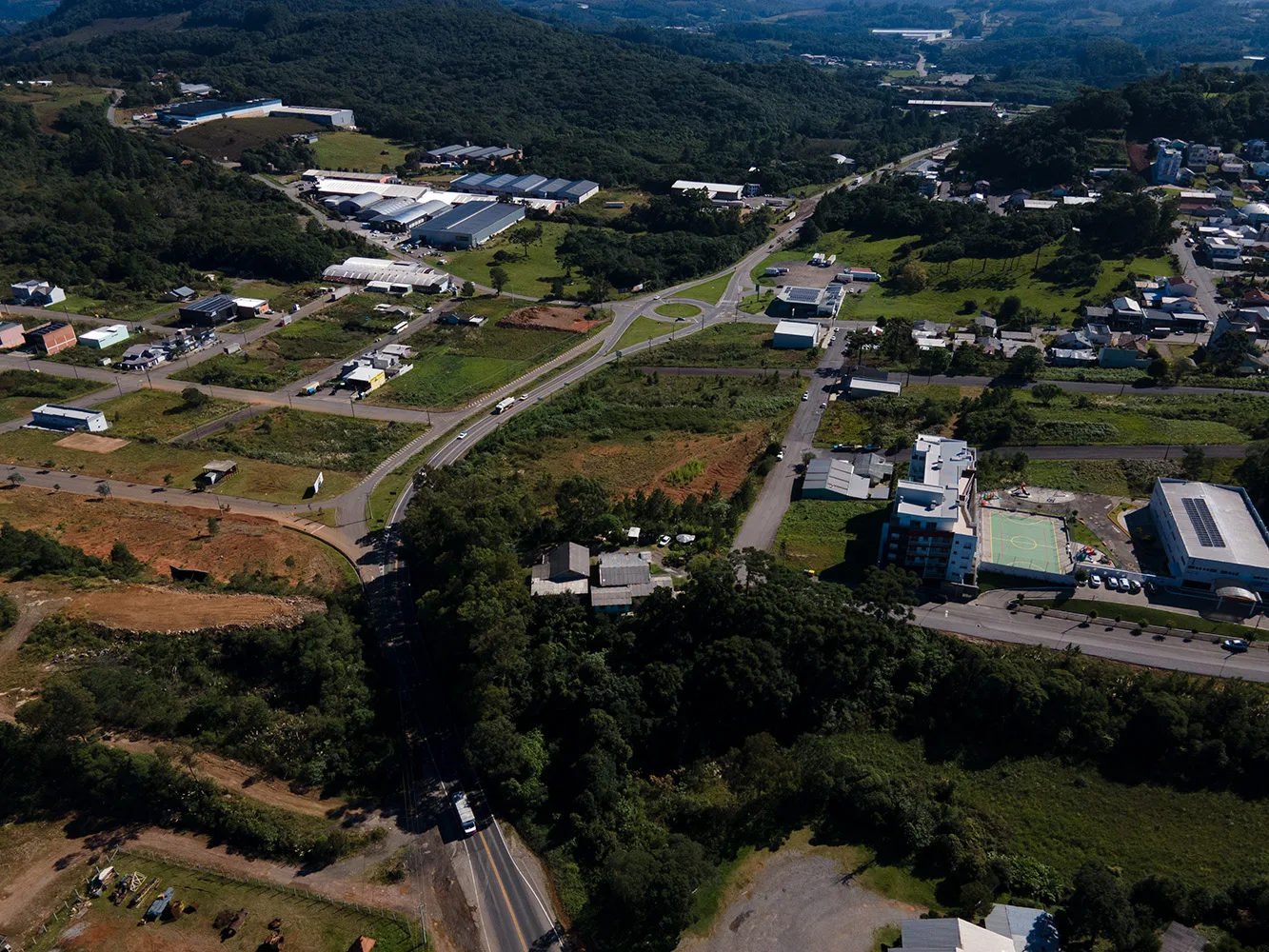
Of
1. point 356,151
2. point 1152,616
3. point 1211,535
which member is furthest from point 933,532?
point 356,151

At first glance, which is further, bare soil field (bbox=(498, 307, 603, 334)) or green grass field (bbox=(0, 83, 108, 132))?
green grass field (bbox=(0, 83, 108, 132))

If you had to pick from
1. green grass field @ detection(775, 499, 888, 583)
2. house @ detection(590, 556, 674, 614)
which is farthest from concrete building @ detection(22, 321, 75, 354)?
green grass field @ detection(775, 499, 888, 583)

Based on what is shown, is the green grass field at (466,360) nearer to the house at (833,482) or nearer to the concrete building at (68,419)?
the concrete building at (68,419)

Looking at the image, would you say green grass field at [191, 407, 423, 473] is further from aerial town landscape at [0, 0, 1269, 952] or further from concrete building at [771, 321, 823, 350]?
concrete building at [771, 321, 823, 350]

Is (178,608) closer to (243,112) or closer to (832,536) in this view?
(832,536)

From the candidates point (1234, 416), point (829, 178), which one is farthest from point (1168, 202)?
point (829, 178)

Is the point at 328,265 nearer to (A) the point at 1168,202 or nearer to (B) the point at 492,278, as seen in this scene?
(B) the point at 492,278
